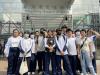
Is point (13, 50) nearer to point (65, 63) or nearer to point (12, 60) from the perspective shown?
point (12, 60)

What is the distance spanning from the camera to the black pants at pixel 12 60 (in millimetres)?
11078

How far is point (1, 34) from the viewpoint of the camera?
21516 mm

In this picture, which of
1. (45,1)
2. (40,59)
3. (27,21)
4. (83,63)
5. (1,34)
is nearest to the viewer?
(83,63)

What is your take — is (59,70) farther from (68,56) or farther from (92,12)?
(92,12)

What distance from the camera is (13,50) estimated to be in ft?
36.3

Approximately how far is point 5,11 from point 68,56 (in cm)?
1076

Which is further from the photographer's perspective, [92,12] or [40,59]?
[92,12]

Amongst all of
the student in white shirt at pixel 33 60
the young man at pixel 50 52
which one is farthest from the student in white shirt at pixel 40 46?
the young man at pixel 50 52

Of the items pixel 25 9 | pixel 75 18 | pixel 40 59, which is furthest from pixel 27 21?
pixel 40 59

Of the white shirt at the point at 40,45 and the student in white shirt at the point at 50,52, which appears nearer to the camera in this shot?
the student in white shirt at the point at 50,52

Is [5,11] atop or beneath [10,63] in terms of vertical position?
atop

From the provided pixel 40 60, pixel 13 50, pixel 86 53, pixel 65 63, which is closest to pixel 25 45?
pixel 13 50

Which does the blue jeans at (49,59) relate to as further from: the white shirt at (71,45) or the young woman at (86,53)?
the young woman at (86,53)

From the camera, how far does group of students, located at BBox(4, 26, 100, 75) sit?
10.7 m
